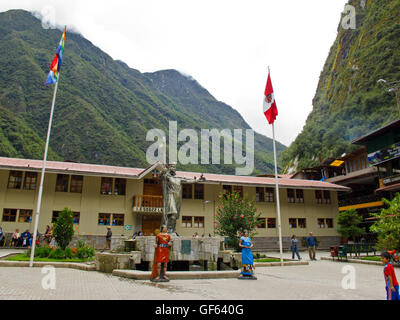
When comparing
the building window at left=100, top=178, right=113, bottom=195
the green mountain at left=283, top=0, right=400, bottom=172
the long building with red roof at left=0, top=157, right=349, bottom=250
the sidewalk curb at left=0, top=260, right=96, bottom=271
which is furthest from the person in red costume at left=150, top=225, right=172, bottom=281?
the green mountain at left=283, top=0, right=400, bottom=172

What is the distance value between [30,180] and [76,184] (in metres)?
3.05

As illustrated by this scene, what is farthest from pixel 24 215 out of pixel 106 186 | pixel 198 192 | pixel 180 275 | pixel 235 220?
pixel 180 275

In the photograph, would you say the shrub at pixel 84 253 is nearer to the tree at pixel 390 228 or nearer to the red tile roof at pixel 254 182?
the red tile roof at pixel 254 182

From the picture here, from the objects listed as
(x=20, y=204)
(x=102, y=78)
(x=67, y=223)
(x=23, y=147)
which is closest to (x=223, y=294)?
(x=67, y=223)

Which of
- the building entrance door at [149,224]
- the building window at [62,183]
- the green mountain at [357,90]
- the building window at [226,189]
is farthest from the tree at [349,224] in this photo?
the green mountain at [357,90]

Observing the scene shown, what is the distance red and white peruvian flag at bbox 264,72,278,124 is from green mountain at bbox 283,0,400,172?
33706 mm

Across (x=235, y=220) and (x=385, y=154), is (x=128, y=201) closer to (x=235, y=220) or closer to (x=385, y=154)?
(x=235, y=220)

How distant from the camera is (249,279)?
32.8 feet

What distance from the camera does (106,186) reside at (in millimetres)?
23312

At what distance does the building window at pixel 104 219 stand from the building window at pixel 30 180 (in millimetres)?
5052

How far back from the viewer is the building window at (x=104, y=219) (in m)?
22.6

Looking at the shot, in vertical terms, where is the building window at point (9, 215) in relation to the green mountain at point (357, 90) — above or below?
below

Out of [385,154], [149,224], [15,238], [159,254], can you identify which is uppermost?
[385,154]
